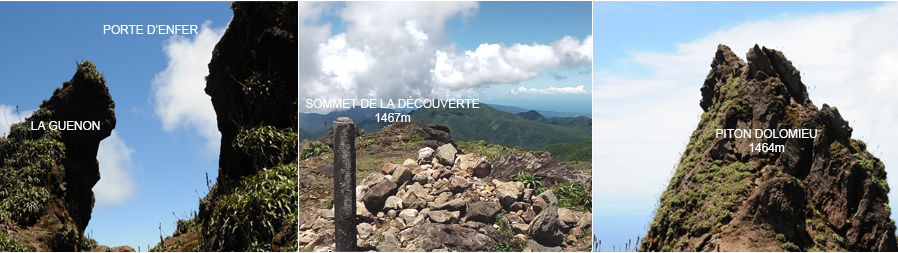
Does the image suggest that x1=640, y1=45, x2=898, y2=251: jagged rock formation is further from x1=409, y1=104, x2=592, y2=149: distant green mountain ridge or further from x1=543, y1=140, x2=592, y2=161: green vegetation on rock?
A: x1=409, y1=104, x2=592, y2=149: distant green mountain ridge

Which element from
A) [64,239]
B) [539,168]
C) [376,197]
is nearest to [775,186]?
[539,168]

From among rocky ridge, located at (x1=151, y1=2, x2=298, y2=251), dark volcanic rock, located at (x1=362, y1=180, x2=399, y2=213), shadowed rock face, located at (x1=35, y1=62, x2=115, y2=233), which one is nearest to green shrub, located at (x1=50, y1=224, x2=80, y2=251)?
shadowed rock face, located at (x1=35, y1=62, x2=115, y2=233)

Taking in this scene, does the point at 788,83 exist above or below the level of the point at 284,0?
below

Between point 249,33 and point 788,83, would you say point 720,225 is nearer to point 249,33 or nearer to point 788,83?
point 788,83

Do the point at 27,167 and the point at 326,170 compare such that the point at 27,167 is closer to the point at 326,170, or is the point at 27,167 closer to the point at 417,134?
the point at 326,170

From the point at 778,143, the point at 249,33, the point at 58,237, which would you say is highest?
the point at 249,33

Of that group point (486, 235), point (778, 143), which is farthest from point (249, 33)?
point (778, 143)
